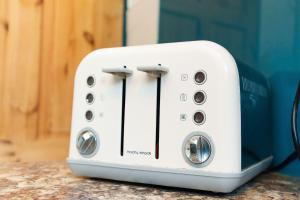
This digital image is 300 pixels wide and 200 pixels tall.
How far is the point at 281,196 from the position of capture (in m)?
0.60

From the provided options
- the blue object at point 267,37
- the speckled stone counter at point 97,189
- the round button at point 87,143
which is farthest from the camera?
the blue object at point 267,37

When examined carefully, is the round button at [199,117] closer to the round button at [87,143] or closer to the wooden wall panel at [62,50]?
the round button at [87,143]

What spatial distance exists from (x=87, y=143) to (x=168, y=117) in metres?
0.17

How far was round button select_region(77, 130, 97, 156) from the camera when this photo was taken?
0.67 meters

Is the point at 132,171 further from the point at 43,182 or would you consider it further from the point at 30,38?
the point at 30,38

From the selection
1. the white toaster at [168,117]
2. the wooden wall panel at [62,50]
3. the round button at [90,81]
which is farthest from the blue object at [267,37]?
the round button at [90,81]

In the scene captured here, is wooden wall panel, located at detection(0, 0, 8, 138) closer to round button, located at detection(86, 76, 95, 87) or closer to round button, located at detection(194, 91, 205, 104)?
round button, located at detection(86, 76, 95, 87)

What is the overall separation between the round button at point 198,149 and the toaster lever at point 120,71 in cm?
17

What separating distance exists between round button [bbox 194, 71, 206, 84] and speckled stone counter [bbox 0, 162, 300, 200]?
191 mm

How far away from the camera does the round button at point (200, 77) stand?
0.59m

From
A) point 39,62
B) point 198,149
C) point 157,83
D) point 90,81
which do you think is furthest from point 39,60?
point 198,149

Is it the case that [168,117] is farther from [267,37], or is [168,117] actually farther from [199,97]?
[267,37]

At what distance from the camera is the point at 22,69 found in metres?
0.89

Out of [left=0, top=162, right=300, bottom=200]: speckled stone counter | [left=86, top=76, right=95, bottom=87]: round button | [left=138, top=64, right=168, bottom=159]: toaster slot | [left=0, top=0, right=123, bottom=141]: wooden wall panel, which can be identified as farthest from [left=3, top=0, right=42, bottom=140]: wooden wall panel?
[left=138, top=64, right=168, bottom=159]: toaster slot
